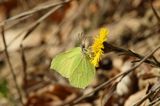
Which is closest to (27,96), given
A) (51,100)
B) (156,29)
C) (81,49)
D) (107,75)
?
(51,100)

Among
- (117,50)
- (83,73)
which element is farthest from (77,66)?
(117,50)

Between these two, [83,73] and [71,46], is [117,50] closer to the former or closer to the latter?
[83,73]

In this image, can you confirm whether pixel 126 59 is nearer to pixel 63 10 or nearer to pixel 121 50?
pixel 121 50

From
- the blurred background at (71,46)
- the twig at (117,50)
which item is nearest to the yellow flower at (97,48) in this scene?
the twig at (117,50)

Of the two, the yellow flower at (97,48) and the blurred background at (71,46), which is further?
the blurred background at (71,46)

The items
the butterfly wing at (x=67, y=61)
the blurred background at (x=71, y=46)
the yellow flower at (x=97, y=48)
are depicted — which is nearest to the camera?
the yellow flower at (x=97, y=48)

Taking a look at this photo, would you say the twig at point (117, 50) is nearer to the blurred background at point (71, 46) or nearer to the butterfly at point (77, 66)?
the butterfly at point (77, 66)
